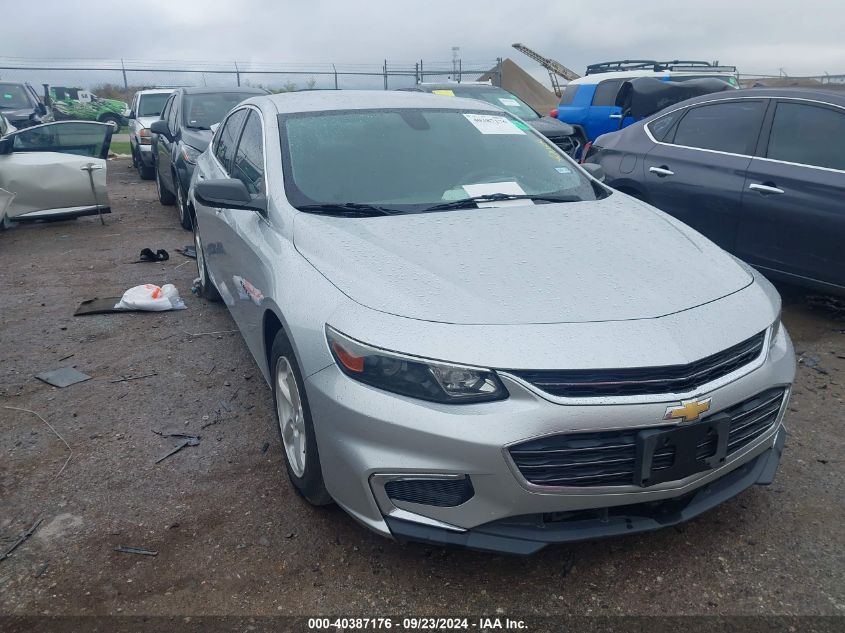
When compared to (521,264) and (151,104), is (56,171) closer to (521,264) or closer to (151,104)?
(151,104)

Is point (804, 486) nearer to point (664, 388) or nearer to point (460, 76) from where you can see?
point (664, 388)

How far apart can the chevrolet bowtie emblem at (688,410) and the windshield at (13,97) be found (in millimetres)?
20336

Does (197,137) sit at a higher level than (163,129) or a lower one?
higher

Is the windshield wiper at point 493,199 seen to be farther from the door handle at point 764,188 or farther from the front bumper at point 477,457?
the door handle at point 764,188

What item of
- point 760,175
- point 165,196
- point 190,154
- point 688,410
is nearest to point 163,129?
point 190,154

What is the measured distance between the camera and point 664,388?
2273mm

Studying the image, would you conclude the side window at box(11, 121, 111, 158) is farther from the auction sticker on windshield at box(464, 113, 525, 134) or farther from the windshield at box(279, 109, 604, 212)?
the auction sticker on windshield at box(464, 113, 525, 134)

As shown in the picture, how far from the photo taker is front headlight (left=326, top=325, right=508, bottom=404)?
2.25 metres

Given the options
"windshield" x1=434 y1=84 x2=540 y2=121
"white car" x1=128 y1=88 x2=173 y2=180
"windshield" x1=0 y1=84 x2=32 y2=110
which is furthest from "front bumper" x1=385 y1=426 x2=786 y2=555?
"windshield" x1=0 y1=84 x2=32 y2=110

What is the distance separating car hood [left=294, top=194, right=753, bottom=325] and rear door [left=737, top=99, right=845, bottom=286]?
1885 mm

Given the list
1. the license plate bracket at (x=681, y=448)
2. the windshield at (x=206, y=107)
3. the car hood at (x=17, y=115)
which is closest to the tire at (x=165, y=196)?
the windshield at (x=206, y=107)

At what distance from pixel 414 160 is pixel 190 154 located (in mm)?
4794

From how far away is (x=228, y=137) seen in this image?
490 centimetres

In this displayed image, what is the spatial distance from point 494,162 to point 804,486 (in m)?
2.08
